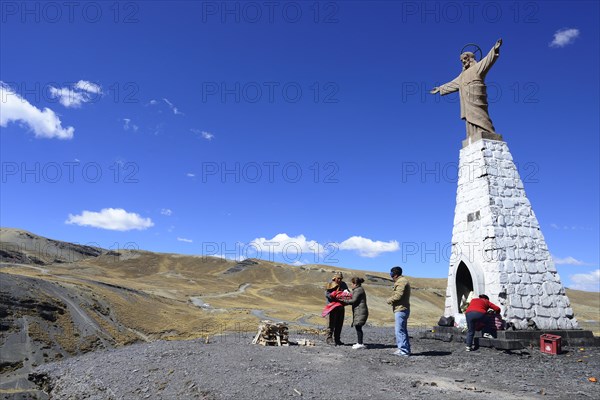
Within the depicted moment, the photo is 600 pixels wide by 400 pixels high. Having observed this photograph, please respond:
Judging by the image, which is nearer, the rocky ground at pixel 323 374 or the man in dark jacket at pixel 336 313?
the rocky ground at pixel 323 374

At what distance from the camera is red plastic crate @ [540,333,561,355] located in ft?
33.7

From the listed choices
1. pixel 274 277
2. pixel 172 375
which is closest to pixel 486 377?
pixel 172 375

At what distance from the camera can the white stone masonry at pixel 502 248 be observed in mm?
11711

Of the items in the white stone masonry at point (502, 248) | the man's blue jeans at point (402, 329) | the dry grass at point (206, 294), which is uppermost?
the white stone masonry at point (502, 248)

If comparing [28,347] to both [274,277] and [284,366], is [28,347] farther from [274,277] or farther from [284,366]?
[274,277]

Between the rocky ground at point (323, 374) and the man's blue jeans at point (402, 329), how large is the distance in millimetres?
298

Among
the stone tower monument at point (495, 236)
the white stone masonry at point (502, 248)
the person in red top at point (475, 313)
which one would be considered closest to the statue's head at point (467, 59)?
the stone tower monument at point (495, 236)

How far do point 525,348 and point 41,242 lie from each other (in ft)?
327

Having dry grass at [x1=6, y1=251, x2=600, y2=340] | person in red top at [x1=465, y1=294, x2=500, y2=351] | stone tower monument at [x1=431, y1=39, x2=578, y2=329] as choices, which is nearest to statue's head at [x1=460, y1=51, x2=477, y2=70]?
stone tower monument at [x1=431, y1=39, x2=578, y2=329]

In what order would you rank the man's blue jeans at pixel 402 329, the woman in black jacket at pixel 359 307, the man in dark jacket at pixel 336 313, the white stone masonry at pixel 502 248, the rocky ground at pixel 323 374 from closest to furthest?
1. the rocky ground at pixel 323 374
2. the man's blue jeans at pixel 402 329
3. the woman in black jacket at pixel 359 307
4. the white stone masonry at pixel 502 248
5. the man in dark jacket at pixel 336 313

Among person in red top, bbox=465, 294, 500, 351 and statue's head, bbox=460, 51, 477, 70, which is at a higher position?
statue's head, bbox=460, 51, 477, 70

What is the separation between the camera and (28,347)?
15.6 m

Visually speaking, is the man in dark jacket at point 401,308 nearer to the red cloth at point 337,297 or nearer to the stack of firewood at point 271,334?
the red cloth at point 337,297

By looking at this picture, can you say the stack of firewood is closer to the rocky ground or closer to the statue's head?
the rocky ground
